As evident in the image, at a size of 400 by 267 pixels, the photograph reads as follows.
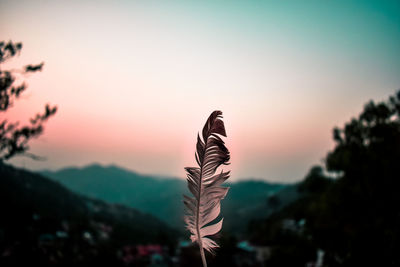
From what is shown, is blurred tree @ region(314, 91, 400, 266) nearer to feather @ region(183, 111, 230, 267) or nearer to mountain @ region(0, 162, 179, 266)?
mountain @ region(0, 162, 179, 266)

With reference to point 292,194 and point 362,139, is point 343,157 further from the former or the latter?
point 292,194

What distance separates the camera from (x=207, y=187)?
1.68m

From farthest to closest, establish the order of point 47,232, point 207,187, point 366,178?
point 366,178 < point 47,232 < point 207,187

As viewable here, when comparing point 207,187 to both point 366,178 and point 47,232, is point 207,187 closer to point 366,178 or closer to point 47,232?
point 47,232

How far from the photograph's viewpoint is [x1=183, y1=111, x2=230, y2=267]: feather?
64.1 inches

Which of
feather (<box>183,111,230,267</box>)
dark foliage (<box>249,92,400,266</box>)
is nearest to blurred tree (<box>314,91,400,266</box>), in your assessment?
dark foliage (<box>249,92,400,266</box>)

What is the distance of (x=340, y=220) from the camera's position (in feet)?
58.1

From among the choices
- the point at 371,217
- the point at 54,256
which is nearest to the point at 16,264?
the point at 54,256

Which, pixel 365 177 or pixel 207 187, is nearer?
pixel 207 187

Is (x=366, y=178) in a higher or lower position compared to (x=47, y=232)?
higher

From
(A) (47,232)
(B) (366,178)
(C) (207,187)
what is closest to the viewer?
(C) (207,187)

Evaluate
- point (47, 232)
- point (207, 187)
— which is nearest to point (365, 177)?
point (47, 232)

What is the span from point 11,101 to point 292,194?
157 m

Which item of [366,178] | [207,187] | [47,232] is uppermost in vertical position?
[366,178]
